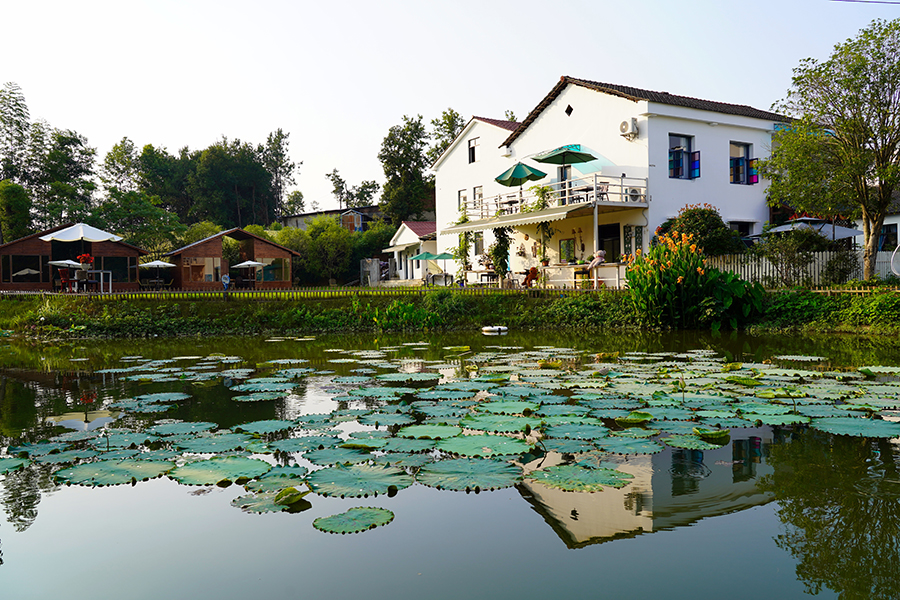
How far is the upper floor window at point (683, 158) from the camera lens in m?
20.0

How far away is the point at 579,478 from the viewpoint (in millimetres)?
3010

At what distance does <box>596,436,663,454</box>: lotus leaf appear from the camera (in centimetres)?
343

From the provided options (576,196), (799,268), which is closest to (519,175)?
(576,196)

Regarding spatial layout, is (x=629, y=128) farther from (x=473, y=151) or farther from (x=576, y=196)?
(x=473, y=151)

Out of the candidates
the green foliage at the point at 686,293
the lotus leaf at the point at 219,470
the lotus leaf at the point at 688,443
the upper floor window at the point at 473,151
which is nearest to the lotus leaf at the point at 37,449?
the lotus leaf at the point at 219,470

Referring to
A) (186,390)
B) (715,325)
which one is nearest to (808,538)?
(186,390)

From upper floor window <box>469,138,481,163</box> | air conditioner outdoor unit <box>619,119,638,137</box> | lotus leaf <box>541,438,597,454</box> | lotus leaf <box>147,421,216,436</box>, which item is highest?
upper floor window <box>469,138,481,163</box>

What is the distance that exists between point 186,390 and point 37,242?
952 inches

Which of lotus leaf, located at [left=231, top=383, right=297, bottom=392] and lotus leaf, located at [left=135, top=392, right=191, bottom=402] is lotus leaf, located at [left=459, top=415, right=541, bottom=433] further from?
lotus leaf, located at [left=135, top=392, right=191, bottom=402]

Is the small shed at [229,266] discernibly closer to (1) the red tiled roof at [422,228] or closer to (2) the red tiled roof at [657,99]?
(1) the red tiled roof at [422,228]

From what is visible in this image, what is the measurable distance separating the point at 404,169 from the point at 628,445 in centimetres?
3801

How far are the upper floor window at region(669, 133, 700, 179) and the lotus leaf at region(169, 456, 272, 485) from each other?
19.1 metres

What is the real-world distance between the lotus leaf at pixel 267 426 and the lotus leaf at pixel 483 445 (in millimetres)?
1172

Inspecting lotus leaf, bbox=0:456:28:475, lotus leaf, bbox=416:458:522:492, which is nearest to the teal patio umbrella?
lotus leaf, bbox=416:458:522:492
